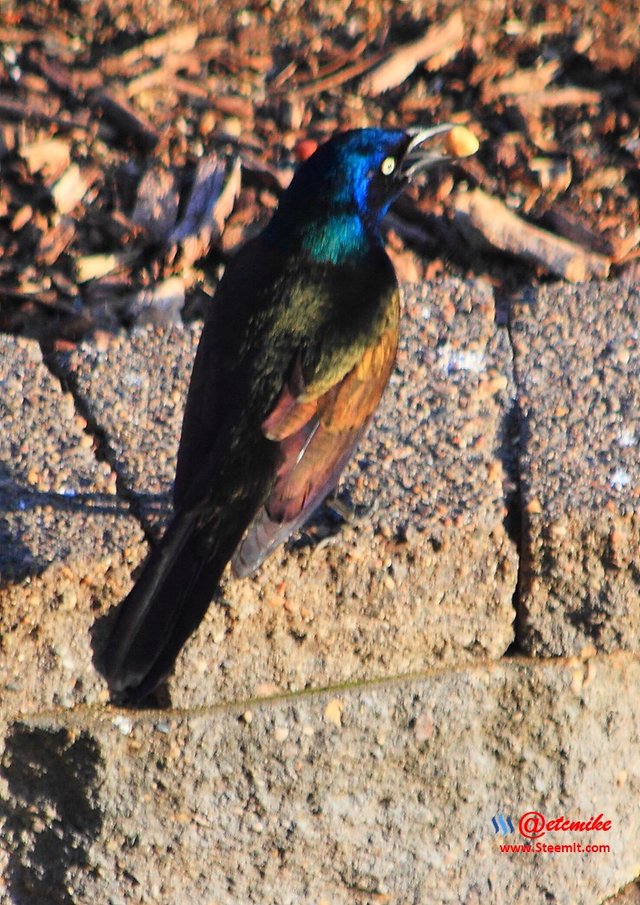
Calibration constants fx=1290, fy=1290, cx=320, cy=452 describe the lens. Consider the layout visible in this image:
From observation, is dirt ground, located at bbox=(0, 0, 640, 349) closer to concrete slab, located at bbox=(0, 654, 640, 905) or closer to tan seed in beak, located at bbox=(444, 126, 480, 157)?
tan seed in beak, located at bbox=(444, 126, 480, 157)

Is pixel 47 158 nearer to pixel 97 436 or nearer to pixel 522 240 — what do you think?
pixel 97 436

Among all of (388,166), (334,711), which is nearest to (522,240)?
(388,166)

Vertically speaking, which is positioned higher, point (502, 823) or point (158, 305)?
point (158, 305)

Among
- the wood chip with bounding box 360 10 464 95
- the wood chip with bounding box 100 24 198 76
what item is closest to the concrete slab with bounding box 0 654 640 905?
the wood chip with bounding box 360 10 464 95

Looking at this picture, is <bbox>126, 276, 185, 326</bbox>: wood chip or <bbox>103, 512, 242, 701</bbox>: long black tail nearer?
<bbox>103, 512, 242, 701</bbox>: long black tail

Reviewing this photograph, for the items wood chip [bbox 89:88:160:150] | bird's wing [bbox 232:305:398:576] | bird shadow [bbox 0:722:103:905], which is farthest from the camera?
wood chip [bbox 89:88:160:150]

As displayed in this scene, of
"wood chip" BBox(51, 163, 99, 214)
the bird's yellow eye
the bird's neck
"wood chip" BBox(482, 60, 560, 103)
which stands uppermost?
the bird's yellow eye

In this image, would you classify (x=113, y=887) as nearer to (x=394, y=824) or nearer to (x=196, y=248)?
(x=394, y=824)

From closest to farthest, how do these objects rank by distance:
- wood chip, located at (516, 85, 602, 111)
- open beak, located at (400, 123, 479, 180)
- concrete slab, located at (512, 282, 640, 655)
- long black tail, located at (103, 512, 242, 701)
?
long black tail, located at (103, 512, 242, 701)
concrete slab, located at (512, 282, 640, 655)
open beak, located at (400, 123, 479, 180)
wood chip, located at (516, 85, 602, 111)
